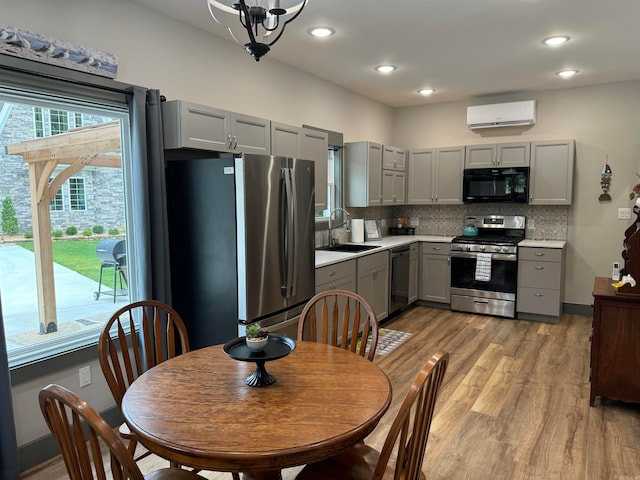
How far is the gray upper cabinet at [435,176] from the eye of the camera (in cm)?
556

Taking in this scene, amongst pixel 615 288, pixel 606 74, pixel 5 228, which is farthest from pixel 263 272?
pixel 606 74

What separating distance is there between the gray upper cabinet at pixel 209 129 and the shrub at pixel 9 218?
3.02ft

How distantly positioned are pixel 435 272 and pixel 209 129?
11.9 ft

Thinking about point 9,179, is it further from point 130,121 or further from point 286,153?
point 286,153

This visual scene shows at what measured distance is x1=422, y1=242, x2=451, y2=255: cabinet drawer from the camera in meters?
5.39

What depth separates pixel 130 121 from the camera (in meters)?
2.70

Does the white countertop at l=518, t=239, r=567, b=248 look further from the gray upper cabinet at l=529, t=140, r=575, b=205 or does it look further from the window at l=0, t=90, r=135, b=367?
the window at l=0, t=90, r=135, b=367

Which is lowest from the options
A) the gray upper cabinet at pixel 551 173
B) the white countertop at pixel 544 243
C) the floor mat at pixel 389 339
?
the floor mat at pixel 389 339

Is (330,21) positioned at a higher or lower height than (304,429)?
higher

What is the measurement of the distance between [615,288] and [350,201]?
2.85 m

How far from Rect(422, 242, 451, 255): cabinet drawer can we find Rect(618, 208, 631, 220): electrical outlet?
189 cm

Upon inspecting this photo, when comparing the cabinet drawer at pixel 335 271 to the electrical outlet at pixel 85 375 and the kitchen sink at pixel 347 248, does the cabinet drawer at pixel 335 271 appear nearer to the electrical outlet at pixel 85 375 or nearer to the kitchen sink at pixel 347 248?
the kitchen sink at pixel 347 248

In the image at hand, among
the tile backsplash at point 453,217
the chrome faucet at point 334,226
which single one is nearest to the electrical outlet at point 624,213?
the tile backsplash at point 453,217

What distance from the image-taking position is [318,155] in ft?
13.4
